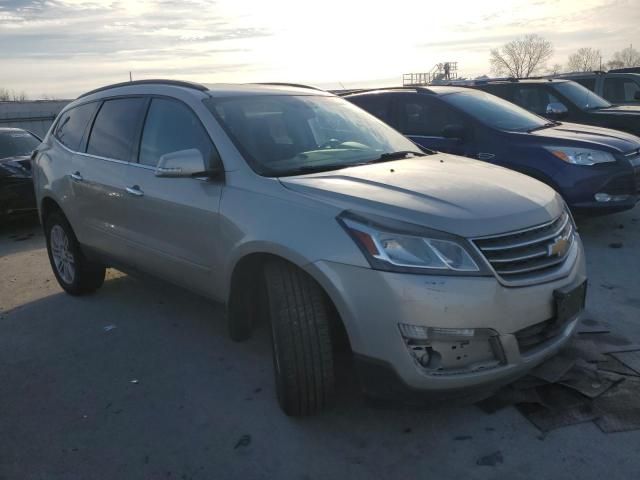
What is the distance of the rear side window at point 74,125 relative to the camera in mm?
4950

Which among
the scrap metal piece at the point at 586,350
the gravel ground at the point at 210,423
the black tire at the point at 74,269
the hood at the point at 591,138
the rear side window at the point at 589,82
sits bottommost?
the gravel ground at the point at 210,423

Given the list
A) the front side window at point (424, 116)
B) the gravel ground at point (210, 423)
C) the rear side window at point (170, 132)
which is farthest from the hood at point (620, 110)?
the rear side window at point (170, 132)

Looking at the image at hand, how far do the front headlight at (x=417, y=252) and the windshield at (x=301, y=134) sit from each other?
0.88m

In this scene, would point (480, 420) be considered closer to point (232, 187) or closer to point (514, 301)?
point (514, 301)

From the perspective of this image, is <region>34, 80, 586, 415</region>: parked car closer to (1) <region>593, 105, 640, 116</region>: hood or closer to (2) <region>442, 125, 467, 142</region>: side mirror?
(2) <region>442, 125, 467, 142</region>: side mirror

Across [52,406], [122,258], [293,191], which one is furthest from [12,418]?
[293,191]

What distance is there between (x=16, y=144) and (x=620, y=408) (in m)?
8.76

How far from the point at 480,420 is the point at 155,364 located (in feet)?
6.93

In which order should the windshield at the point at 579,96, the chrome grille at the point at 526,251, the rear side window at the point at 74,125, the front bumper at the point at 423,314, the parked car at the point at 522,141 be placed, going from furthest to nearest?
the windshield at the point at 579,96 → the parked car at the point at 522,141 → the rear side window at the point at 74,125 → the chrome grille at the point at 526,251 → the front bumper at the point at 423,314

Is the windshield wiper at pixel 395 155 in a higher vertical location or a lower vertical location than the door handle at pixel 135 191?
higher

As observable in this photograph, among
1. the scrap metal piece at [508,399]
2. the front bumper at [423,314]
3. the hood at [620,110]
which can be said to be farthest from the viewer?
the hood at [620,110]

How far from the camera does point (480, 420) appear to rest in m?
3.05

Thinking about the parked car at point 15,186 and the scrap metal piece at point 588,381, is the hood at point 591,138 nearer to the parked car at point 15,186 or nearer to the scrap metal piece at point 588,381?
the scrap metal piece at point 588,381

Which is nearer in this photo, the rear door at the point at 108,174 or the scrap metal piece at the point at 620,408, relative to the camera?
the scrap metal piece at the point at 620,408
